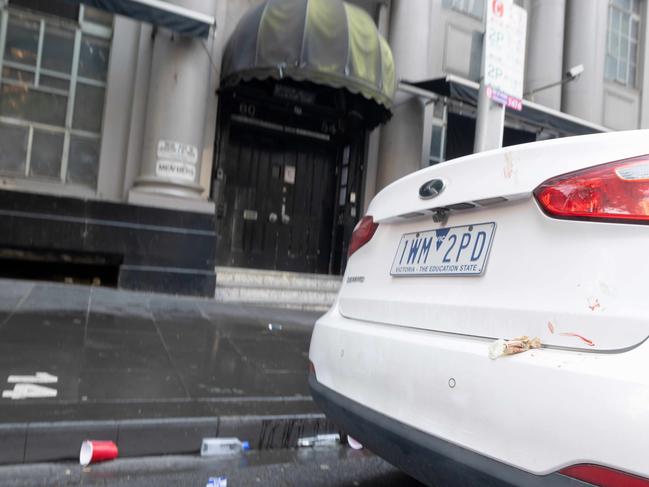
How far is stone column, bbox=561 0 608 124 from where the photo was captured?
11.5 m

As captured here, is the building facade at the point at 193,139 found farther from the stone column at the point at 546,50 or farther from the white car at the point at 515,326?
the white car at the point at 515,326

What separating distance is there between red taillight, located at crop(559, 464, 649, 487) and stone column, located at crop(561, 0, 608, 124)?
37.8ft

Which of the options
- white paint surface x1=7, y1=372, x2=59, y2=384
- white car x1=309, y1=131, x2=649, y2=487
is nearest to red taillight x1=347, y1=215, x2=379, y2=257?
white car x1=309, y1=131, x2=649, y2=487

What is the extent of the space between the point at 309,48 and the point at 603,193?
6.25 m

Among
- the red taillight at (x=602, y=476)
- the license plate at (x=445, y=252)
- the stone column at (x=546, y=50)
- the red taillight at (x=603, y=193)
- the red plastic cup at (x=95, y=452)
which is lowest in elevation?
the red plastic cup at (x=95, y=452)

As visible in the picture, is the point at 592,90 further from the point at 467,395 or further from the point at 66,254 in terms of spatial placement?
the point at 467,395

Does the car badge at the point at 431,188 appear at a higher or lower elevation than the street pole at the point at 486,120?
lower

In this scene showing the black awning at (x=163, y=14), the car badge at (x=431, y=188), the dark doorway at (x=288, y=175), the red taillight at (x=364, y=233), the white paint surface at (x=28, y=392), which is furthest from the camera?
the dark doorway at (x=288, y=175)

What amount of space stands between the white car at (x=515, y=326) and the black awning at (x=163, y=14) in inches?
223

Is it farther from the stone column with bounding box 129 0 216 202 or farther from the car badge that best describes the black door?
the car badge

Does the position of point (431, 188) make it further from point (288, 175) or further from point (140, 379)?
point (288, 175)

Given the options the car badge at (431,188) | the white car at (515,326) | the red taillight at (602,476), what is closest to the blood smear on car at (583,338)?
the white car at (515,326)

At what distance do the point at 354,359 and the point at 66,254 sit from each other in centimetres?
609

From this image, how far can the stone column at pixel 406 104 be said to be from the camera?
30.5ft
